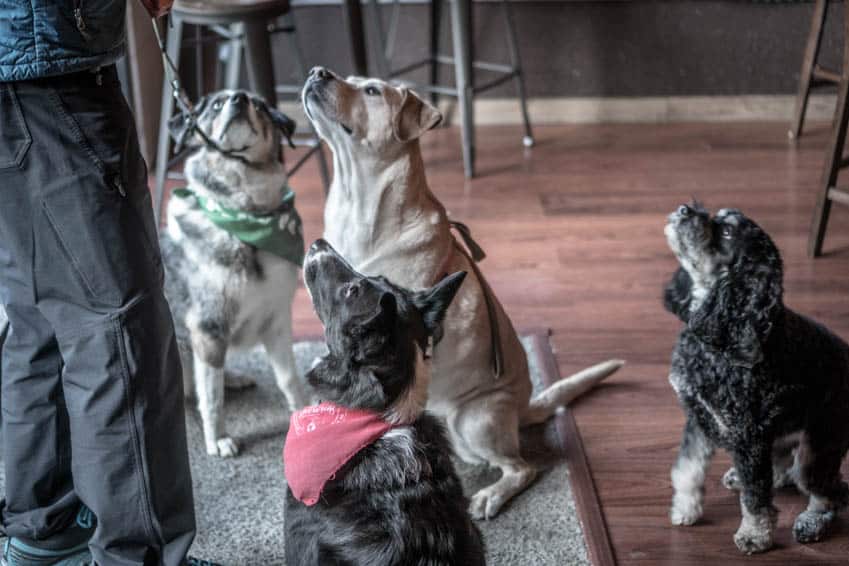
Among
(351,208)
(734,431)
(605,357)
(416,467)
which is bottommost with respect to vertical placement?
(605,357)

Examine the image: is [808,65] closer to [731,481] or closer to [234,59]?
[234,59]

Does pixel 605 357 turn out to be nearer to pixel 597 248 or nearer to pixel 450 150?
pixel 597 248

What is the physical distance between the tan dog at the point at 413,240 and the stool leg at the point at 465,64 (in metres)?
1.91

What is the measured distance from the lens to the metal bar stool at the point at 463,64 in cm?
427

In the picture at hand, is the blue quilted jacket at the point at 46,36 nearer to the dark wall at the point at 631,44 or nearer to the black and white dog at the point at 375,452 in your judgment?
the black and white dog at the point at 375,452

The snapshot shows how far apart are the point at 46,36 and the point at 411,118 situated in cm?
101

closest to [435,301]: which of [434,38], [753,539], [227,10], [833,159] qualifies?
[753,539]

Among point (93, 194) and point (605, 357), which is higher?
point (93, 194)

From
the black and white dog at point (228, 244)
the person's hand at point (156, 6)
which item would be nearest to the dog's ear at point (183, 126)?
the black and white dog at point (228, 244)

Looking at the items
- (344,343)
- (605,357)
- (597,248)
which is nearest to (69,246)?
(344,343)

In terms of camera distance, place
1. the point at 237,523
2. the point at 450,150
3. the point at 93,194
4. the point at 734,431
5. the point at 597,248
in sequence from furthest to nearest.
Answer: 1. the point at 450,150
2. the point at 597,248
3. the point at 237,523
4. the point at 734,431
5. the point at 93,194

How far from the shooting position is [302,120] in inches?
197

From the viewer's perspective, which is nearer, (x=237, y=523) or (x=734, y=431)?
(x=734, y=431)

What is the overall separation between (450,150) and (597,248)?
4.13 ft
